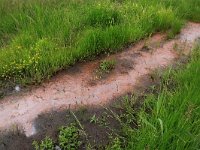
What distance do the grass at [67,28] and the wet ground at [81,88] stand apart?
0.25 metres

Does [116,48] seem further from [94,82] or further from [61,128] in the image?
[61,128]

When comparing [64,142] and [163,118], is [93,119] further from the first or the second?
[163,118]

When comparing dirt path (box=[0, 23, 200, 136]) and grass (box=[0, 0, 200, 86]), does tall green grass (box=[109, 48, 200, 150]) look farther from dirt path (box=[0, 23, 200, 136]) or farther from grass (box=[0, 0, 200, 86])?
grass (box=[0, 0, 200, 86])

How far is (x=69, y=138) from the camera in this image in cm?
436

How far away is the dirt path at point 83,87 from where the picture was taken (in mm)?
4859

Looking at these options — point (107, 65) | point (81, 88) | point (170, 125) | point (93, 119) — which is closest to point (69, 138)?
point (93, 119)

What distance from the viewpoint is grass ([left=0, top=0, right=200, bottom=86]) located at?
18.5ft

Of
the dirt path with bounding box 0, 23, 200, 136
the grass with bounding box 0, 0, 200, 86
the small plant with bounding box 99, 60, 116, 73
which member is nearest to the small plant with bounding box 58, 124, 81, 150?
the dirt path with bounding box 0, 23, 200, 136

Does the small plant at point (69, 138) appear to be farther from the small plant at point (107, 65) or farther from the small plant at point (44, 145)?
the small plant at point (107, 65)

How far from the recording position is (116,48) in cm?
649

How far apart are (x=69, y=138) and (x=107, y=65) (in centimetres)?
191

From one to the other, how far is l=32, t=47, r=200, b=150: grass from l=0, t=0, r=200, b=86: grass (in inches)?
55.1

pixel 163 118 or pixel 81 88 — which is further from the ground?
pixel 163 118

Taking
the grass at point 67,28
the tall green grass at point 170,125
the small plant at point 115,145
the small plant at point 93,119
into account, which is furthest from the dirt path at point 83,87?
the small plant at point 115,145
